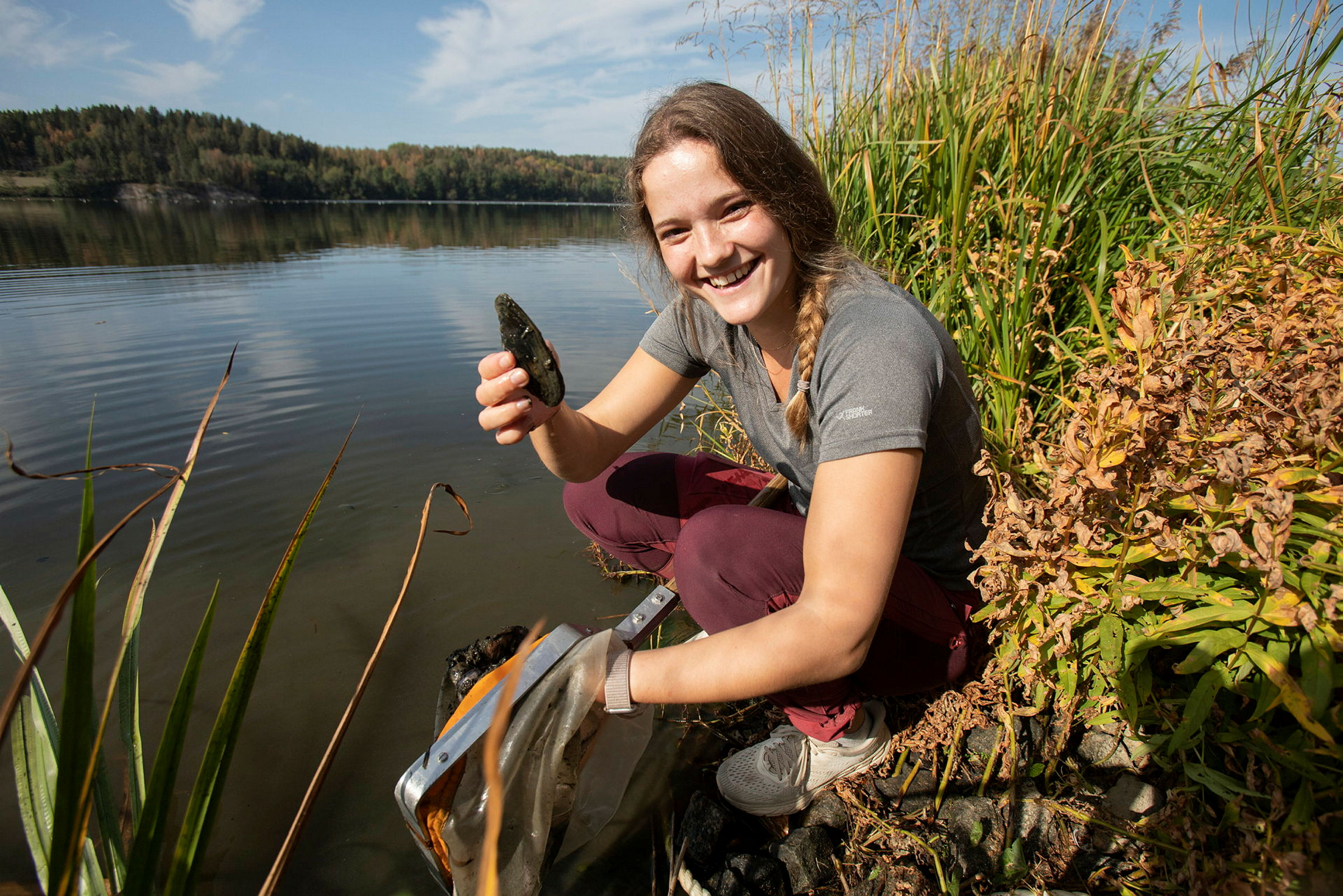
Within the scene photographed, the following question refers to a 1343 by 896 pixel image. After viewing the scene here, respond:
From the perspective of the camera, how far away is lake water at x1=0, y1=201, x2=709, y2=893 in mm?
2137

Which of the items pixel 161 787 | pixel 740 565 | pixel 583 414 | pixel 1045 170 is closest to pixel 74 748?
pixel 161 787

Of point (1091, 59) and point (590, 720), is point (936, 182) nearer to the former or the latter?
point (1091, 59)

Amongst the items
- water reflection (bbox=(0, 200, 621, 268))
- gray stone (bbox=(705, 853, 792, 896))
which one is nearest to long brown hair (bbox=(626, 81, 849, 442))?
gray stone (bbox=(705, 853, 792, 896))

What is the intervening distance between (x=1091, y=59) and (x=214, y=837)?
161 inches

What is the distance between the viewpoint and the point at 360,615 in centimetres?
292

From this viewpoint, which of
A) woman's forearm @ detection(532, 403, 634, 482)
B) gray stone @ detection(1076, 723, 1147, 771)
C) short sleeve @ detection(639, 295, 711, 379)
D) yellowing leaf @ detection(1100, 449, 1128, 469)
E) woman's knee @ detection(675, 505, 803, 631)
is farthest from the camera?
short sleeve @ detection(639, 295, 711, 379)

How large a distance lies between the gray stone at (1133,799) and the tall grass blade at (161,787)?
192cm

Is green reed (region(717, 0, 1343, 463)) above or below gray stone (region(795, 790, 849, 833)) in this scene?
above

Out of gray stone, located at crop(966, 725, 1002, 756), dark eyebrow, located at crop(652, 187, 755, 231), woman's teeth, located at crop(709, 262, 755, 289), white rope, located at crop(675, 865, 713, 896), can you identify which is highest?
dark eyebrow, located at crop(652, 187, 755, 231)

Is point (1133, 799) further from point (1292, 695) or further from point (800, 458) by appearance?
point (800, 458)

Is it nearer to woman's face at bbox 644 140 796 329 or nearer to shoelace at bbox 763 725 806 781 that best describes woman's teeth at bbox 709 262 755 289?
woman's face at bbox 644 140 796 329

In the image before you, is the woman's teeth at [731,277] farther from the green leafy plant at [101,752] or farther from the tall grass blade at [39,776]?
the tall grass blade at [39,776]

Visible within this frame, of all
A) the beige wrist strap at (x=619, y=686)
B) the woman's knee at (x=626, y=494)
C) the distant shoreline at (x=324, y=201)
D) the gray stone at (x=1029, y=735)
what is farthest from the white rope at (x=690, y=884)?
the distant shoreline at (x=324, y=201)

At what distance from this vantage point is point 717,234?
5.85 feet
